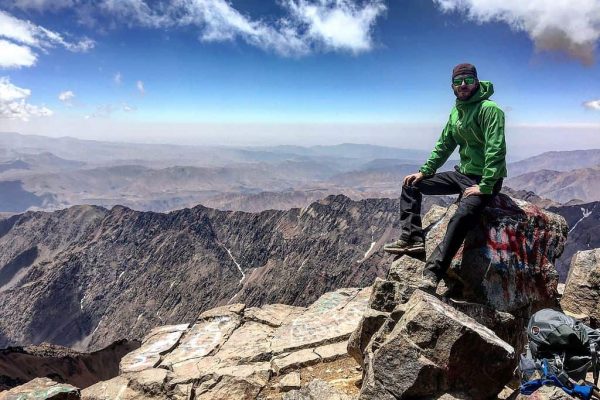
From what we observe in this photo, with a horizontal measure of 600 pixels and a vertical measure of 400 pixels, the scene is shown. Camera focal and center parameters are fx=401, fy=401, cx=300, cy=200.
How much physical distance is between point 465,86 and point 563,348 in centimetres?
591

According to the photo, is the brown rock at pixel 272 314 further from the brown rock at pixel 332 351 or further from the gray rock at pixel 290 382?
the gray rock at pixel 290 382

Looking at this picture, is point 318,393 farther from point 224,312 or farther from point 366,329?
point 224,312

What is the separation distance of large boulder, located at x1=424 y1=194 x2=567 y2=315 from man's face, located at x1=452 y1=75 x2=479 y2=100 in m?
2.88

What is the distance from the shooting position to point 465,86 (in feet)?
30.8

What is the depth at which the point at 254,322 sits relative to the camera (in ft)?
57.7

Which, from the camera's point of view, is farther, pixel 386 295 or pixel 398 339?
pixel 386 295

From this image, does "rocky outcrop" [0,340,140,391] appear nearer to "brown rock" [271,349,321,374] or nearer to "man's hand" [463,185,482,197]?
"brown rock" [271,349,321,374]

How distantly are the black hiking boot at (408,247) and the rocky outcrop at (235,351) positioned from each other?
12.3ft

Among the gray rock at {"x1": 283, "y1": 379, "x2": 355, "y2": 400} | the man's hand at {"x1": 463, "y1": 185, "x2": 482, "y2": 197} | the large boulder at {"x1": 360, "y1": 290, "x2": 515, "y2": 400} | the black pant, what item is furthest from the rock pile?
the man's hand at {"x1": 463, "y1": 185, "x2": 482, "y2": 197}

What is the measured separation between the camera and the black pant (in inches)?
360

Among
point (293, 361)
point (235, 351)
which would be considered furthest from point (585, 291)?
point (235, 351)

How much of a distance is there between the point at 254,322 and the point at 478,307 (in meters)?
10.9

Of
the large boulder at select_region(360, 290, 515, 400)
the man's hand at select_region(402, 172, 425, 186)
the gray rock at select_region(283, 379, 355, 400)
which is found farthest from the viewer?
the man's hand at select_region(402, 172, 425, 186)

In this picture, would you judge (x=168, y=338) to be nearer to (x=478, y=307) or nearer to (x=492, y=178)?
(x=478, y=307)
